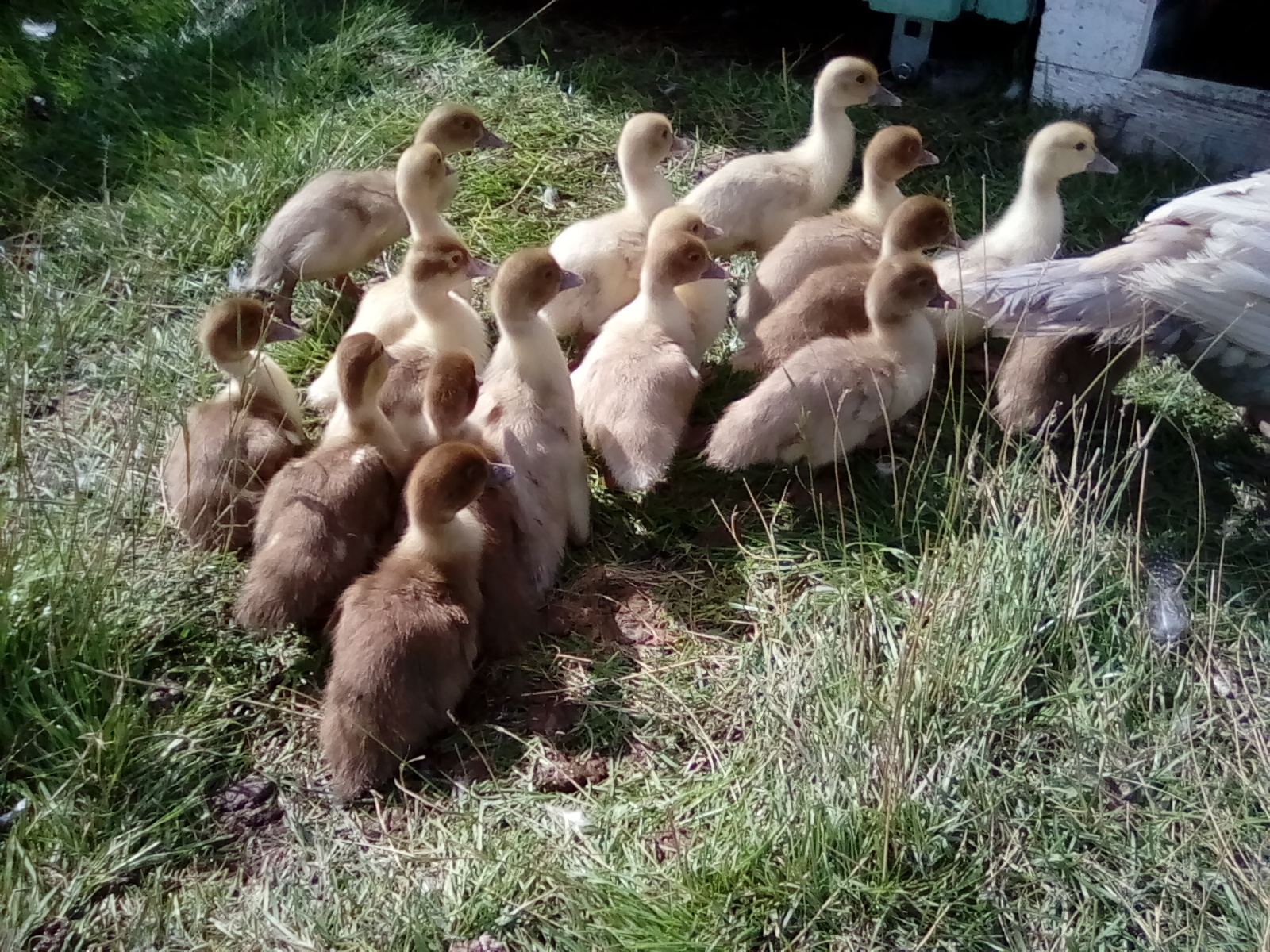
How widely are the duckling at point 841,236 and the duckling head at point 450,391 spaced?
3.19ft

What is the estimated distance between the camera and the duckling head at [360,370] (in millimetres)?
2639

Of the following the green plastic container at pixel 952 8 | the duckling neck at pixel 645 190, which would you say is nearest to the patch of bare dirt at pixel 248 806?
the duckling neck at pixel 645 190

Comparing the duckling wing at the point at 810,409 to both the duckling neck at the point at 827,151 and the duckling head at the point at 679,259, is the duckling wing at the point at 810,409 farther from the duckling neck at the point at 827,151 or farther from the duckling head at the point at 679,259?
the duckling neck at the point at 827,151

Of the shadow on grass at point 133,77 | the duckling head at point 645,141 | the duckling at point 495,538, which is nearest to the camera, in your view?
the duckling at point 495,538

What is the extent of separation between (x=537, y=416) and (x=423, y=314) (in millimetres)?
531

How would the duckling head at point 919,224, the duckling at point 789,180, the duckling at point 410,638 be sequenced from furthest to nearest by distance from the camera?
the duckling at point 789,180 < the duckling head at point 919,224 < the duckling at point 410,638

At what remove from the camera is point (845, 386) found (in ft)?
9.41

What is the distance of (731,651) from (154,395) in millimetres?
1592

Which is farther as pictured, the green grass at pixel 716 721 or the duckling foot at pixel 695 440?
the duckling foot at pixel 695 440

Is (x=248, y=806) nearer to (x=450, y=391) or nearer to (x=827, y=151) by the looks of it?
(x=450, y=391)

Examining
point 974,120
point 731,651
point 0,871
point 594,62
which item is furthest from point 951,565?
point 594,62

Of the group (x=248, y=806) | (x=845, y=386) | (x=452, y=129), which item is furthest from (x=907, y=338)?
(x=248, y=806)

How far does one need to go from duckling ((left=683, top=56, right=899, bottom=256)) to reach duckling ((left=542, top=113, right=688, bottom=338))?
0.17m

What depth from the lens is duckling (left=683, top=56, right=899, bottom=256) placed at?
356cm
